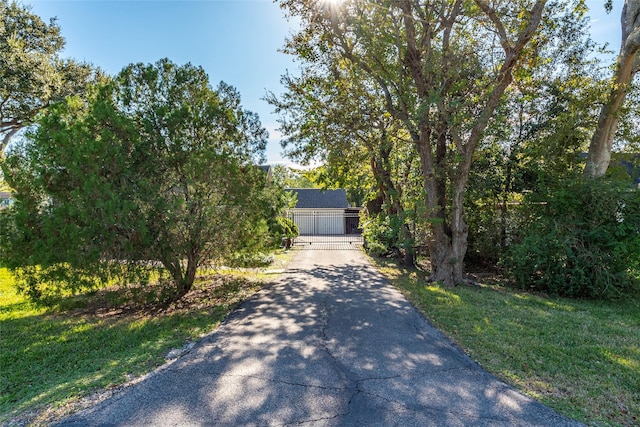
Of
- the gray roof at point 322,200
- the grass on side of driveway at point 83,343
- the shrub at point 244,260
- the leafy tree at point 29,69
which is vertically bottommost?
the grass on side of driveway at point 83,343

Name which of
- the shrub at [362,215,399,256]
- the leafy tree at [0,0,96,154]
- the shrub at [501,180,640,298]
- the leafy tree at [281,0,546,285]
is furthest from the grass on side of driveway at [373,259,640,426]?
the leafy tree at [0,0,96,154]

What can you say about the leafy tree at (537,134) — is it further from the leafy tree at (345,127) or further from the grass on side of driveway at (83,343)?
the grass on side of driveway at (83,343)

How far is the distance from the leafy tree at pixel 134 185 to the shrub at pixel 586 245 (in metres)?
7.15

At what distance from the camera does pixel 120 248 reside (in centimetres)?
660

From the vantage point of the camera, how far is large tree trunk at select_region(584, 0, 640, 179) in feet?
32.1

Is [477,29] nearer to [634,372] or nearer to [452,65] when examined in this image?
[452,65]

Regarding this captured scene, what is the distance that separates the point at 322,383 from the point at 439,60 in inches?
326

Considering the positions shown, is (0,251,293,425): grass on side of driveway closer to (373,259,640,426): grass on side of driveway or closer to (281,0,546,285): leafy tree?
(373,259,640,426): grass on side of driveway

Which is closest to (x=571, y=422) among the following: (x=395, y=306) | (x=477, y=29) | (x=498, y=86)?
(x=395, y=306)

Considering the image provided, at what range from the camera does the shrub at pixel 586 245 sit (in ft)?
26.4

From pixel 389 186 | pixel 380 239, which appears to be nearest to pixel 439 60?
pixel 389 186

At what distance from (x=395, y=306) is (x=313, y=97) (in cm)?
756

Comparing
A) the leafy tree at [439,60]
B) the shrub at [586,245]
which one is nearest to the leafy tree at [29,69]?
the leafy tree at [439,60]

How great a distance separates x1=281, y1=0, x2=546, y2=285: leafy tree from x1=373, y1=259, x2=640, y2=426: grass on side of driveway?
2.55 m
